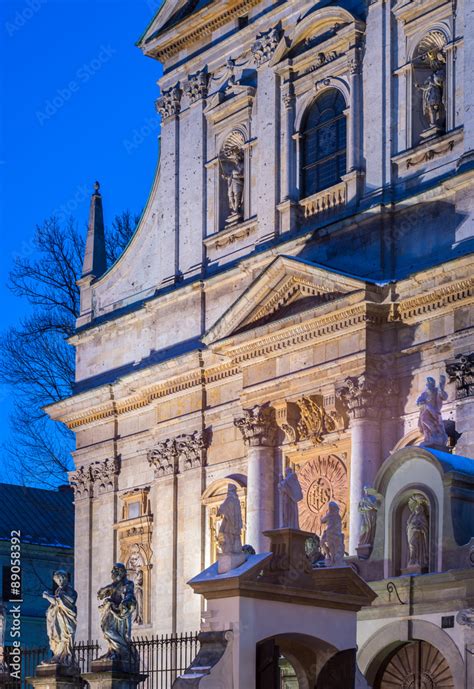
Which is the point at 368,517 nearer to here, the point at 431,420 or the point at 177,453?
the point at 431,420

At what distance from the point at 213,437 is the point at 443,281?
7712 mm

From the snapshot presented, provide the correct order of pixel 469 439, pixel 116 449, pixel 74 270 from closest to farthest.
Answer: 1. pixel 469 439
2. pixel 116 449
3. pixel 74 270

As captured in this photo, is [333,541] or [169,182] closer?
[333,541]

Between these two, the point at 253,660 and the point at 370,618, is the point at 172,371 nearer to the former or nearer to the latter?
the point at 370,618

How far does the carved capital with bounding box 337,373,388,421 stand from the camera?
2917cm

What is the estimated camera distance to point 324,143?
32.5m

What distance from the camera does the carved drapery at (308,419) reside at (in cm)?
3045

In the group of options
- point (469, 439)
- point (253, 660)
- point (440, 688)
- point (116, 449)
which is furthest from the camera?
point (116, 449)

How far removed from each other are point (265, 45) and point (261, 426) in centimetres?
815

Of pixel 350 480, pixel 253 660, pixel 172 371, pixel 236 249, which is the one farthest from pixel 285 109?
pixel 253 660

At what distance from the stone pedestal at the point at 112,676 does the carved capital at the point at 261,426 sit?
393 inches

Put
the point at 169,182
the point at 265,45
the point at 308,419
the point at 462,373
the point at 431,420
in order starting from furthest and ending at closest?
the point at 169,182, the point at 265,45, the point at 308,419, the point at 462,373, the point at 431,420

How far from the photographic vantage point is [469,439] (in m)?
26.9

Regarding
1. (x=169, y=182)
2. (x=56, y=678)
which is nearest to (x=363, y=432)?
(x=56, y=678)
